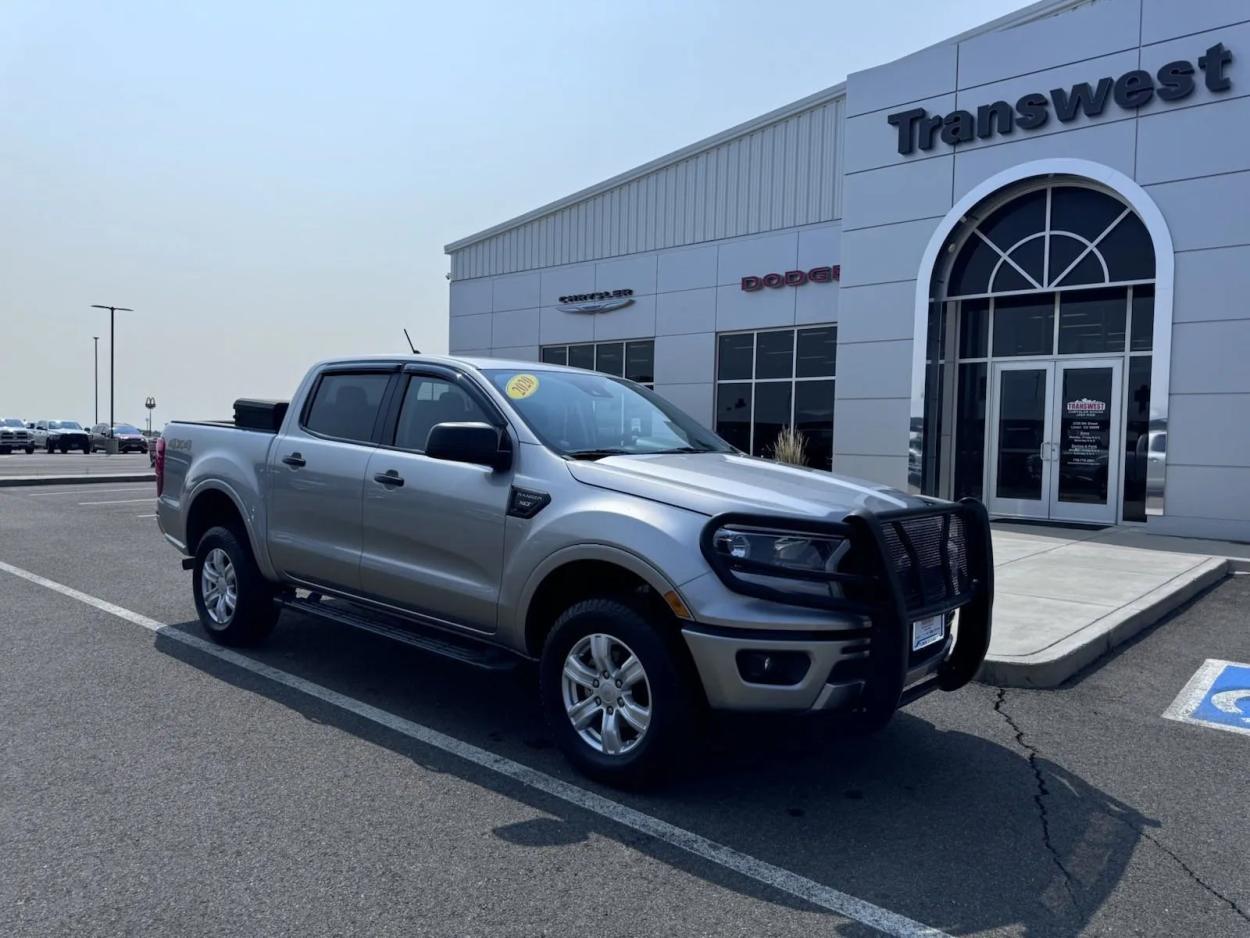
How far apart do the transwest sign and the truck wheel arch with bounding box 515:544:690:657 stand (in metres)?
12.1

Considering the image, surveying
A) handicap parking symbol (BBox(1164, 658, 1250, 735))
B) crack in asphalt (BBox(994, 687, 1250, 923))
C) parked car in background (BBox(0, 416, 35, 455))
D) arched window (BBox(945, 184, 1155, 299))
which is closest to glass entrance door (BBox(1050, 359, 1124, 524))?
arched window (BBox(945, 184, 1155, 299))

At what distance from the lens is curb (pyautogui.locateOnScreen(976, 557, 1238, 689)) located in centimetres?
584

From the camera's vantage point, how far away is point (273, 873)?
10.8 ft

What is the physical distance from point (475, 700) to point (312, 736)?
0.98m

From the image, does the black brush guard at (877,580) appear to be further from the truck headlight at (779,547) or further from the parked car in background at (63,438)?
the parked car in background at (63,438)

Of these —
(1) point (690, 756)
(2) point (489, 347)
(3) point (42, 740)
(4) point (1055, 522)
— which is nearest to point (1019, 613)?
(1) point (690, 756)

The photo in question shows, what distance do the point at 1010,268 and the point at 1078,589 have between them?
7.47 metres

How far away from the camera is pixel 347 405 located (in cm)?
587

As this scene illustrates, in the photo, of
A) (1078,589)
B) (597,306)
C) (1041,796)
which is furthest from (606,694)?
(597,306)

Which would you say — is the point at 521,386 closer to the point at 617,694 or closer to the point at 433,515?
the point at 433,515

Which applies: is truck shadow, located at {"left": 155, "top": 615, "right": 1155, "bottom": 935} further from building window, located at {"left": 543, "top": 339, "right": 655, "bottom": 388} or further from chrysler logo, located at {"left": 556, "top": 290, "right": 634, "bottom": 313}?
chrysler logo, located at {"left": 556, "top": 290, "right": 634, "bottom": 313}

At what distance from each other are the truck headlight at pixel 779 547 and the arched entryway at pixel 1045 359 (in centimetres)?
1084

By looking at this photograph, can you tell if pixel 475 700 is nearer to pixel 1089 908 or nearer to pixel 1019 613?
pixel 1089 908

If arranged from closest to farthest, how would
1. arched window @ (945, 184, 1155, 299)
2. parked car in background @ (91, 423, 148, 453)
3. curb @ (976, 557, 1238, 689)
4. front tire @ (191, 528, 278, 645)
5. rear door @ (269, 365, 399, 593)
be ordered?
rear door @ (269, 365, 399, 593) < curb @ (976, 557, 1238, 689) < front tire @ (191, 528, 278, 645) < arched window @ (945, 184, 1155, 299) < parked car in background @ (91, 423, 148, 453)
